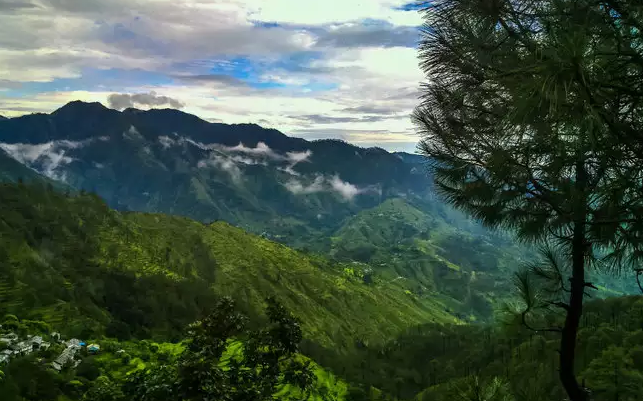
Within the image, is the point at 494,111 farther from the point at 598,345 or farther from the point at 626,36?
the point at 598,345

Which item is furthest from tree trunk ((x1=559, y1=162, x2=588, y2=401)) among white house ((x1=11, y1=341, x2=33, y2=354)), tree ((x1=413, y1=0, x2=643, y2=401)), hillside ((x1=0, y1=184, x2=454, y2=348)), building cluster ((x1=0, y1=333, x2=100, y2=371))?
hillside ((x1=0, y1=184, x2=454, y2=348))

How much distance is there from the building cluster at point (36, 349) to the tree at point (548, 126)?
35.6m

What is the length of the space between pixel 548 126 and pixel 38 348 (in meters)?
45.1

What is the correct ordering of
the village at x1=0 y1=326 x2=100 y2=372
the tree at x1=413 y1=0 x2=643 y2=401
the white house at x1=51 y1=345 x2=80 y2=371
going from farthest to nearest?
the white house at x1=51 y1=345 x2=80 y2=371 → the village at x1=0 y1=326 x2=100 y2=372 → the tree at x1=413 y1=0 x2=643 y2=401

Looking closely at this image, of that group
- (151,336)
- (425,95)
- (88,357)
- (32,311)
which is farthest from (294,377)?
(151,336)

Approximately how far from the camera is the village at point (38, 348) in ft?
107

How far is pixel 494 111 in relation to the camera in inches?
407

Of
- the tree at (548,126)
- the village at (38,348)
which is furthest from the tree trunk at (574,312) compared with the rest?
the village at (38,348)

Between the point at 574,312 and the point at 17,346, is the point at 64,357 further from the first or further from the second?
the point at 574,312

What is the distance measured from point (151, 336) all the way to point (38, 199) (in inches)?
4936

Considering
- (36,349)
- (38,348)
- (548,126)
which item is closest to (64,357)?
(36,349)

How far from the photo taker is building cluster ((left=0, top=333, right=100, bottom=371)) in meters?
32.5

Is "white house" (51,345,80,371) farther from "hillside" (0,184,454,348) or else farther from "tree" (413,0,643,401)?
"tree" (413,0,643,401)

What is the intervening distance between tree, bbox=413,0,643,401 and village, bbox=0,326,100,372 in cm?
3528
